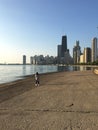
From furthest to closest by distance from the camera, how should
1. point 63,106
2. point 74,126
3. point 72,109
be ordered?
point 63,106 → point 72,109 → point 74,126

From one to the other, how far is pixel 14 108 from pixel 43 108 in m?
1.69

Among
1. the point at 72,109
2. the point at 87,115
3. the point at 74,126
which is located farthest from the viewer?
the point at 72,109

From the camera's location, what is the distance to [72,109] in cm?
1174

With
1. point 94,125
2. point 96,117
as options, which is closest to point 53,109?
point 96,117

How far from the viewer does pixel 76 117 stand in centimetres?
993

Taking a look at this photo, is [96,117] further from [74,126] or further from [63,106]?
[63,106]

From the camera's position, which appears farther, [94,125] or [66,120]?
[66,120]

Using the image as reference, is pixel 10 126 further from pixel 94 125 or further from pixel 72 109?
pixel 72 109

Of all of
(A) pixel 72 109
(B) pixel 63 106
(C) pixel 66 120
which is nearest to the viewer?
(C) pixel 66 120

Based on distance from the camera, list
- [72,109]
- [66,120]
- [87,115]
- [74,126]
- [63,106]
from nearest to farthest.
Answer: [74,126] → [66,120] → [87,115] → [72,109] → [63,106]

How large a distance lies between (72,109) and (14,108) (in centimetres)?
334

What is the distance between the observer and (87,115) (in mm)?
10328

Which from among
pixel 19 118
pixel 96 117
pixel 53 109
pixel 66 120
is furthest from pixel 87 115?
pixel 19 118

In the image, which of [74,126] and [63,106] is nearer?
[74,126]
